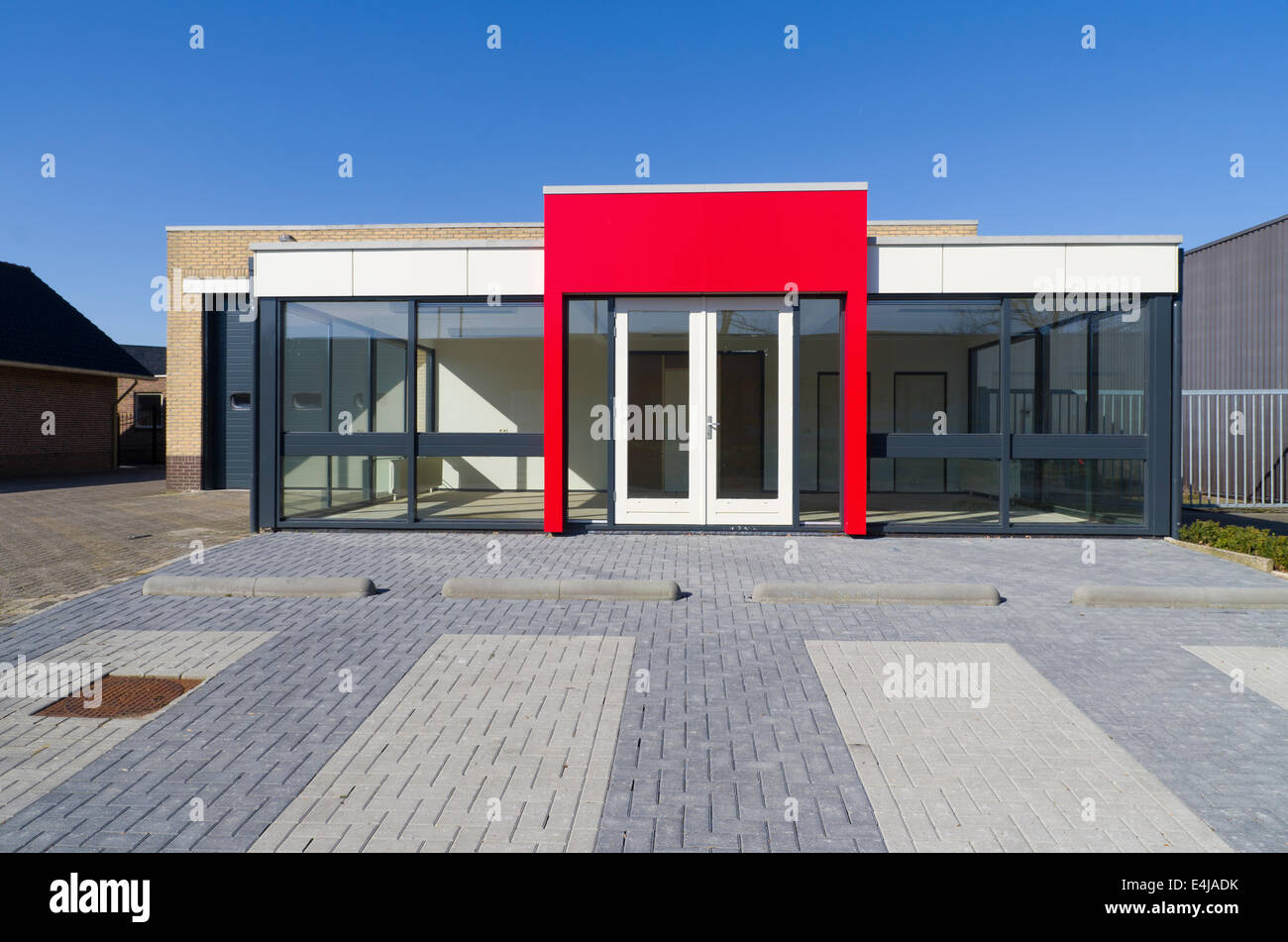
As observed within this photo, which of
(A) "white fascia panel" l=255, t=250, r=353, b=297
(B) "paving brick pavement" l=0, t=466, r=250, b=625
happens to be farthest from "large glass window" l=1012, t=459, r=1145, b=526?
(B) "paving brick pavement" l=0, t=466, r=250, b=625

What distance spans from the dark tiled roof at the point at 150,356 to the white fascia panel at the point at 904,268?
137ft

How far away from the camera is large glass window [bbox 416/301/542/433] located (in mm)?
11758

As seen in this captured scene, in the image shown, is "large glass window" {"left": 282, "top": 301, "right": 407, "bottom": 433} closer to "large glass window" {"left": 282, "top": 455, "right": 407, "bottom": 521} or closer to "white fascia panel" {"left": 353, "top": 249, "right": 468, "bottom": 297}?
"white fascia panel" {"left": 353, "top": 249, "right": 468, "bottom": 297}

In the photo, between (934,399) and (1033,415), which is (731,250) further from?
(934,399)

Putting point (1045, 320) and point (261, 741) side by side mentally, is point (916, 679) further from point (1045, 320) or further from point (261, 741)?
point (1045, 320)

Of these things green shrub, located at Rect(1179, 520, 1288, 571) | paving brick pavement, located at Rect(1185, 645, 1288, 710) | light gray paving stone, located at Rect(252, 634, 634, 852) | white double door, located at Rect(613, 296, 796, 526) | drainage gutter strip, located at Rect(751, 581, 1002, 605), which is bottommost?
light gray paving stone, located at Rect(252, 634, 634, 852)

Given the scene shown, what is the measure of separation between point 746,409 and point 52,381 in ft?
83.4

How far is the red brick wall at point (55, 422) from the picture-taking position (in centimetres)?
2458

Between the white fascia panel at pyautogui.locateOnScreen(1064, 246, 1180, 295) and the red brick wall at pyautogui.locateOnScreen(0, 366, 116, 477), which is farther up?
the white fascia panel at pyautogui.locateOnScreen(1064, 246, 1180, 295)

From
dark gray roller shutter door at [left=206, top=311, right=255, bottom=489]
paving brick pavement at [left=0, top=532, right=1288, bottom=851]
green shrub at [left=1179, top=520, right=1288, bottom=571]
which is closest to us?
paving brick pavement at [left=0, top=532, right=1288, bottom=851]

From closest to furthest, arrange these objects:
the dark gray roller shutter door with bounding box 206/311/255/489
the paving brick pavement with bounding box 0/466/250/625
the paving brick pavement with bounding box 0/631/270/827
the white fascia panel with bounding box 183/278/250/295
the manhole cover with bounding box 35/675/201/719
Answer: the paving brick pavement with bounding box 0/631/270/827 → the manhole cover with bounding box 35/675/201/719 → the paving brick pavement with bounding box 0/466/250/625 → the white fascia panel with bounding box 183/278/250/295 → the dark gray roller shutter door with bounding box 206/311/255/489

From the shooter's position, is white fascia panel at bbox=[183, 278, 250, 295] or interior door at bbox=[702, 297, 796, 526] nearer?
interior door at bbox=[702, 297, 796, 526]

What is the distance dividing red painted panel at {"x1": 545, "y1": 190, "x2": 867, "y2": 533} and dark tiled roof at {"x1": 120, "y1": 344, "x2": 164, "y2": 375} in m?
39.1
